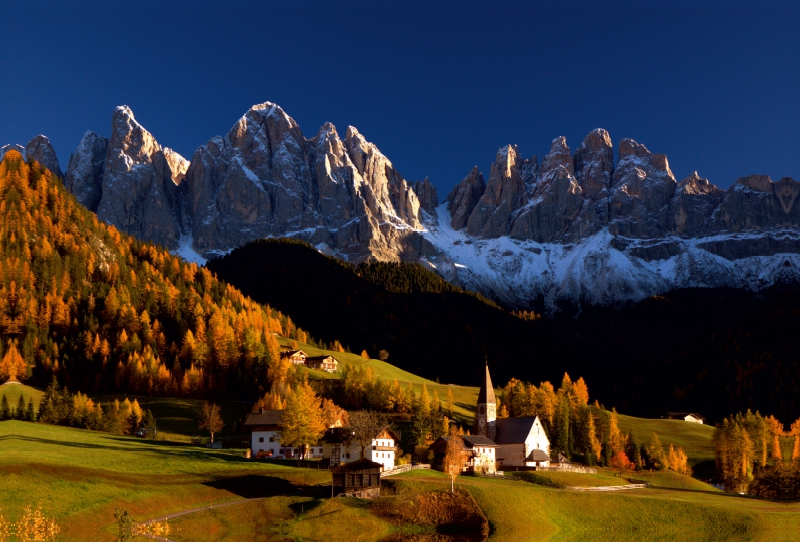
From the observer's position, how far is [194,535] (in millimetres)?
64938

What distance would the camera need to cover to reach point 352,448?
3986 inches

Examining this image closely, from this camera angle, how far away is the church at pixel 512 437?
378 ft

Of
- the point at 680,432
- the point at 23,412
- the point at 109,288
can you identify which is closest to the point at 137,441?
the point at 23,412

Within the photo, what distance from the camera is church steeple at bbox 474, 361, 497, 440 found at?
12181 cm

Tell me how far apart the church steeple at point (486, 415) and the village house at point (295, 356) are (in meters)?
67.9

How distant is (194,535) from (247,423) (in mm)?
47717

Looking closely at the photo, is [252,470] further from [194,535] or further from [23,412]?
[23,412]

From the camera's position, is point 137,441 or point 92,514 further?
point 137,441

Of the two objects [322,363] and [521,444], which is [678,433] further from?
[322,363]

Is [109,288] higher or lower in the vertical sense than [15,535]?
higher

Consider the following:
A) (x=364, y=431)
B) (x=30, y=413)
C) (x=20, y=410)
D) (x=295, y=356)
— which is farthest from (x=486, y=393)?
(x=20, y=410)

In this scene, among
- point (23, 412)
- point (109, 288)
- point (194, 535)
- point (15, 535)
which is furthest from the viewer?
point (109, 288)

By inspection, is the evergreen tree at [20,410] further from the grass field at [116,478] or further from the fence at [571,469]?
the fence at [571,469]

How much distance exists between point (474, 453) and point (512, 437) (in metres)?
13.2
